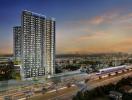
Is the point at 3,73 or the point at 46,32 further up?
the point at 46,32

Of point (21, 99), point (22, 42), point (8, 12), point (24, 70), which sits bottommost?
point (21, 99)

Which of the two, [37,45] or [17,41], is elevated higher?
[17,41]

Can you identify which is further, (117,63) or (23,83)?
(117,63)

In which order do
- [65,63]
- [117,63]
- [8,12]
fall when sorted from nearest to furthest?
[8,12] → [65,63] → [117,63]

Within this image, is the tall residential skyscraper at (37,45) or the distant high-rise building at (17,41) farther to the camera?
the distant high-rise building at (17,41)

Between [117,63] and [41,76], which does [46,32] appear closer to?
[41,76]

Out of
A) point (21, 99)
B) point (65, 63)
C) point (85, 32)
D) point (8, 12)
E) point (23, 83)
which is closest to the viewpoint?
point (21, 99)

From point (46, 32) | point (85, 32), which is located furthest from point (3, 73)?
point (85, 32)

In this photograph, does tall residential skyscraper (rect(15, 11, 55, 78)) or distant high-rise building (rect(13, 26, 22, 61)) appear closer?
tall residential skyscraper (rect(15, 11, 55, 78))
